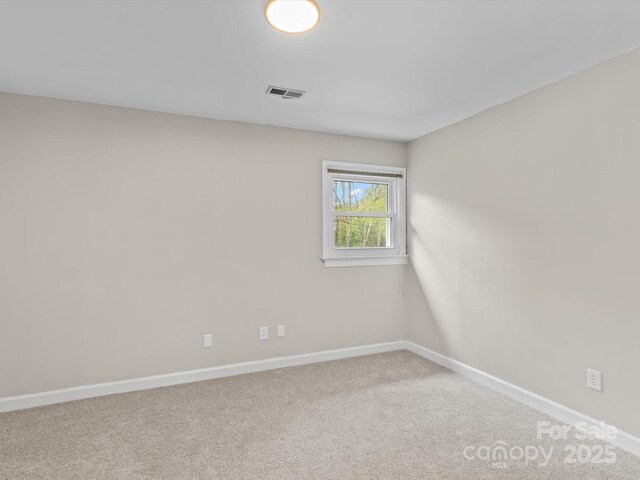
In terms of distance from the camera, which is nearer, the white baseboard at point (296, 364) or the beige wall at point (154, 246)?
the white baseboard at point (296, 364)

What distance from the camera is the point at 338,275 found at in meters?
3.95

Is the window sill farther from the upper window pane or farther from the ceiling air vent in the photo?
the ceiling air vent

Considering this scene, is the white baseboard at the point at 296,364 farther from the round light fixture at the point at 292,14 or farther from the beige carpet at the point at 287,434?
the round light fixture at the point at 292,14

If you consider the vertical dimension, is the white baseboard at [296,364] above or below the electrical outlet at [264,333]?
below

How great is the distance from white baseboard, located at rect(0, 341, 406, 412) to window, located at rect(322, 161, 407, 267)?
936 mm

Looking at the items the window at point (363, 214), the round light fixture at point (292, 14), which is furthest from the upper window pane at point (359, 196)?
the round light fixture at point (292, 14)

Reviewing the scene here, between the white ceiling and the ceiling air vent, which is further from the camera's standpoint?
the ceiling air vent

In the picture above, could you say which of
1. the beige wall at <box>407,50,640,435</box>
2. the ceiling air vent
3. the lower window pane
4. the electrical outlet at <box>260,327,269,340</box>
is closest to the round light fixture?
the ceiling air vent

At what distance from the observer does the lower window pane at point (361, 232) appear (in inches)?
159

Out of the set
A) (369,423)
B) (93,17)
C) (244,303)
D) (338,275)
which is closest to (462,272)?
(338,275)

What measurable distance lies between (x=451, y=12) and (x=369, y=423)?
2502 mm

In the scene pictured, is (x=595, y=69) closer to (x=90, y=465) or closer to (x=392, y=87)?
(x=392, y=87)

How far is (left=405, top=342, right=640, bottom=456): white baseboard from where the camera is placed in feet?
7.34

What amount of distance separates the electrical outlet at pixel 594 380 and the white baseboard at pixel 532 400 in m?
0.21
